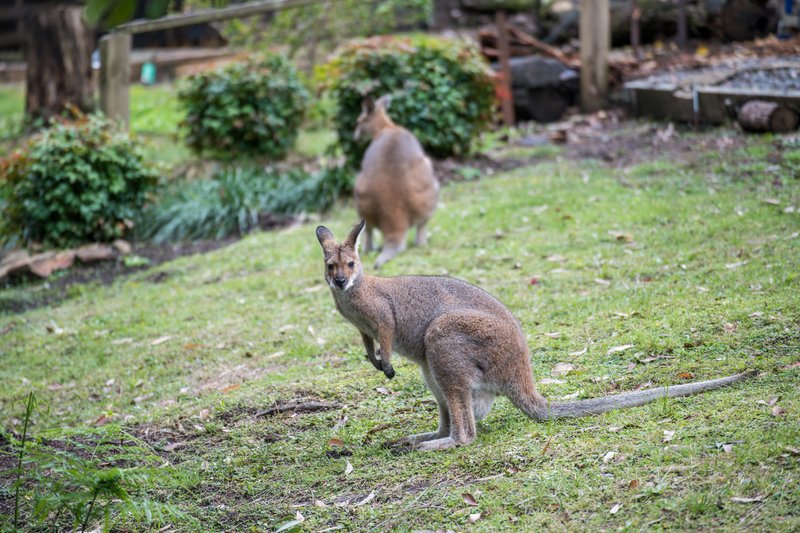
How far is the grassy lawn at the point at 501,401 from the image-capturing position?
149 inches

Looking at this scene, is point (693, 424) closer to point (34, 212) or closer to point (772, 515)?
point (772, 515)

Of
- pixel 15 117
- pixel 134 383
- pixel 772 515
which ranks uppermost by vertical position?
pixel 15 117

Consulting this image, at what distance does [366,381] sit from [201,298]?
2980 mm

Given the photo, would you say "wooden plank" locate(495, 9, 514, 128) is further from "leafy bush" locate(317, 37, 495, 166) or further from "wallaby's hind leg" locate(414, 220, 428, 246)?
"wallaby's hind leg" locate(414, 220, 428, 246)

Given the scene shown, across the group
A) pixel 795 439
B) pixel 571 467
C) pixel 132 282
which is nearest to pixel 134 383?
pixel 132 282

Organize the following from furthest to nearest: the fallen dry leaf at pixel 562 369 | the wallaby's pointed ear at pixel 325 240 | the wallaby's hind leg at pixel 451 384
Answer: the fallen dry leaf at pixel 562 369 → the wallaby's pointed ear at pixel 325 240 → the wallaby's hind leg at pixel 451 384

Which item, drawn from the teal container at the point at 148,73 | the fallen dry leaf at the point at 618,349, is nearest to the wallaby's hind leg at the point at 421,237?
the fallen dry leaf at the point at 618,349

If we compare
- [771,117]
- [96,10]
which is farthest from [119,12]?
[771,117]

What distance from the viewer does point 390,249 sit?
8.23m

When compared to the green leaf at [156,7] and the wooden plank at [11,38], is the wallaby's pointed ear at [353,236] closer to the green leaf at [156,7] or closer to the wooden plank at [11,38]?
the green leaf at [156,7]

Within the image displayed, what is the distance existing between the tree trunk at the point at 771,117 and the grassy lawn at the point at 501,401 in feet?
1.32

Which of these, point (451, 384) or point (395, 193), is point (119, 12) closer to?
A: point (451, 384)

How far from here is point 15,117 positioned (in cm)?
1650

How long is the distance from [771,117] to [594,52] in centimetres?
355
